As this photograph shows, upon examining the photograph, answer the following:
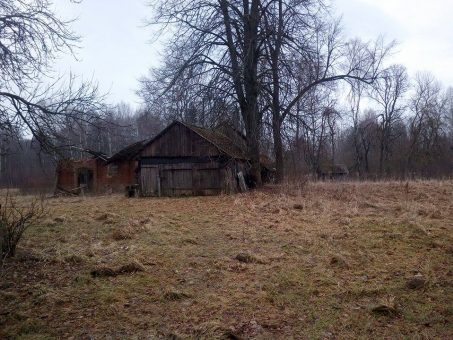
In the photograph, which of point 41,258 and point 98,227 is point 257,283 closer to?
point 41,258

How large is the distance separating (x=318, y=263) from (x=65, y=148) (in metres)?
5.48

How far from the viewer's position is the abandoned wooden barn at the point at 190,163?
76.4 ft

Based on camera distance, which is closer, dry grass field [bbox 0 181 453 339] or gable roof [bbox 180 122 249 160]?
dry grass field [bbox 0 181 453 339]

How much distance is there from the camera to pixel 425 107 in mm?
52031

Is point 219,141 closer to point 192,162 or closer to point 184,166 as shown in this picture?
point 192,162

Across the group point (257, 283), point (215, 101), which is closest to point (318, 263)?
point (257, 283)

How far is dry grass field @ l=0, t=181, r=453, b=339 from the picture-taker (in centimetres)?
485

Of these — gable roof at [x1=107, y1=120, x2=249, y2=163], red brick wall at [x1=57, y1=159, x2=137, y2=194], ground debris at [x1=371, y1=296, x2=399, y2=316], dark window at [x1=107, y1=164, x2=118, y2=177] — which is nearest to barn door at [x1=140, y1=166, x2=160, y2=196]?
gable roof at [x1=107, y1=120, x2=249, y2=163]

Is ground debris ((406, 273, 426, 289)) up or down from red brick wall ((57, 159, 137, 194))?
down

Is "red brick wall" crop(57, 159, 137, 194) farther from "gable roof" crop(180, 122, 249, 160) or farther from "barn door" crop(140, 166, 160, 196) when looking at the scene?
"gable roof" crop(180, 122, 249, 160)

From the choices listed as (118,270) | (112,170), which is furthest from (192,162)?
(118,270)

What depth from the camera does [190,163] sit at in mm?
24109

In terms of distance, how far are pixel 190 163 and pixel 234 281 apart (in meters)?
18.0

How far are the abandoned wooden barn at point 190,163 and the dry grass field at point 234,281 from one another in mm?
12208
